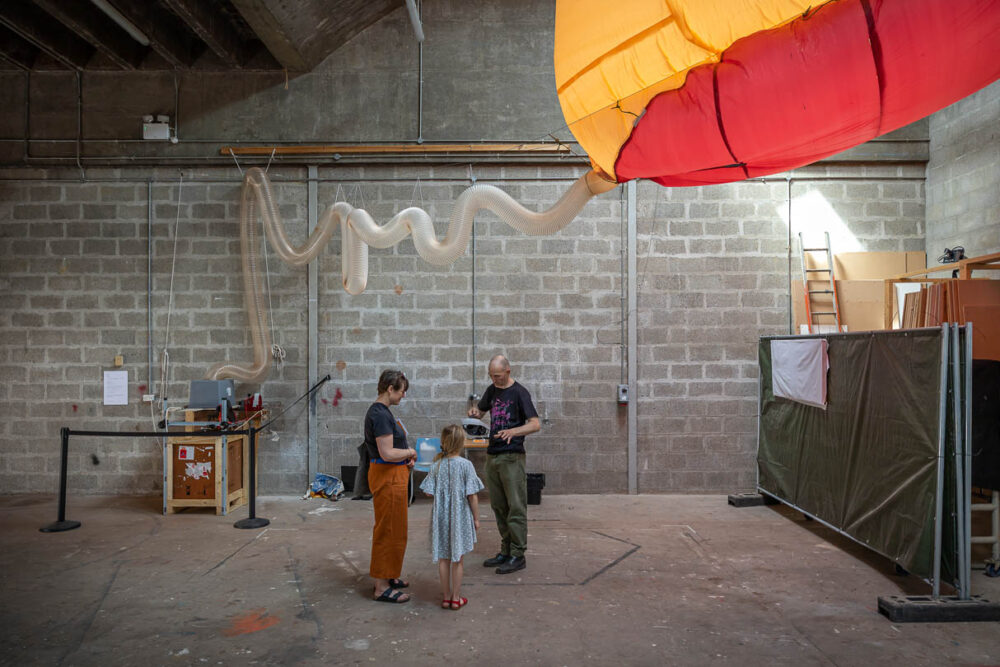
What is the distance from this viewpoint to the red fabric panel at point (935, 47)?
2.29 metres

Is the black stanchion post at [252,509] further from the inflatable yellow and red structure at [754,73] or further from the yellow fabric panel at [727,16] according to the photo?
the yellow fabric panel at [727,16]

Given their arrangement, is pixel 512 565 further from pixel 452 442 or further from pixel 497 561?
pixel 452 442

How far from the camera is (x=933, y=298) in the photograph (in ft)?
17.9

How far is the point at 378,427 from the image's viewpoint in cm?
388

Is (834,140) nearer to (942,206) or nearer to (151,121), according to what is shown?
(942,206)

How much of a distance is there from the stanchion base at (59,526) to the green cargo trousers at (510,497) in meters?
3.92

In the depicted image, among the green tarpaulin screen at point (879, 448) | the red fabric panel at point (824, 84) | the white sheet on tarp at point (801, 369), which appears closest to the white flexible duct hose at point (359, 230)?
the red fabric panel at point (824, 84)

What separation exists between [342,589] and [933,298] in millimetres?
5391

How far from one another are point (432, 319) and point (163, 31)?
4.09 metres

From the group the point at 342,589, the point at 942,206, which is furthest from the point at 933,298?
the point at 342,589

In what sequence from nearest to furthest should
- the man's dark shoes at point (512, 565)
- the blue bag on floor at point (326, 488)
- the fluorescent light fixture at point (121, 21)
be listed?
the man's dark shoes at point (512, 565), the fluorescent light fixture at point (121, 21), the blue bag on floor at point (326, 488)

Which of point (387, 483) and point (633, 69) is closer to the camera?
point (633, 69)

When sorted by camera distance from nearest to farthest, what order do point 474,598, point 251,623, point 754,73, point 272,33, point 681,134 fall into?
point 754,73, point 681,134, point 251,623, point 474,598, point 272,33

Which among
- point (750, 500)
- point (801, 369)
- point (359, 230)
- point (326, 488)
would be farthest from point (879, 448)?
point (326, 488)
